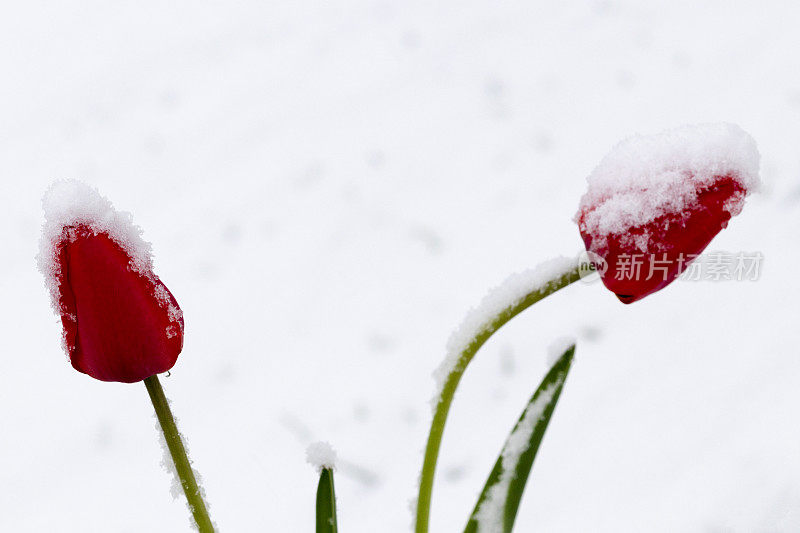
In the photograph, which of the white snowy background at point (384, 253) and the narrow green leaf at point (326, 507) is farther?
the white snowy background at point (384, 253)

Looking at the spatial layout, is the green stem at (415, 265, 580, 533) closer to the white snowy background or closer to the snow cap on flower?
the snow cap on flower

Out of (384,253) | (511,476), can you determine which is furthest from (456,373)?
→ (384,253)

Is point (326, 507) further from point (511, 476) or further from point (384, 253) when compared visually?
point (384, 253)

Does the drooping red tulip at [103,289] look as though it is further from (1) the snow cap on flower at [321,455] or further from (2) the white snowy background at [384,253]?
(2) the white snowy background at [384,253]

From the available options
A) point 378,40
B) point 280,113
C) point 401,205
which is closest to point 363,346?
point 401,205

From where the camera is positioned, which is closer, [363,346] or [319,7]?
[363,346]

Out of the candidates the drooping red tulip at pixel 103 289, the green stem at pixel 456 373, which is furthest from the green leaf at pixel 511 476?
the drooping red tulip at pixel 103 289

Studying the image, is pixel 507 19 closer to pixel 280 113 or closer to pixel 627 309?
pixel 280 113
